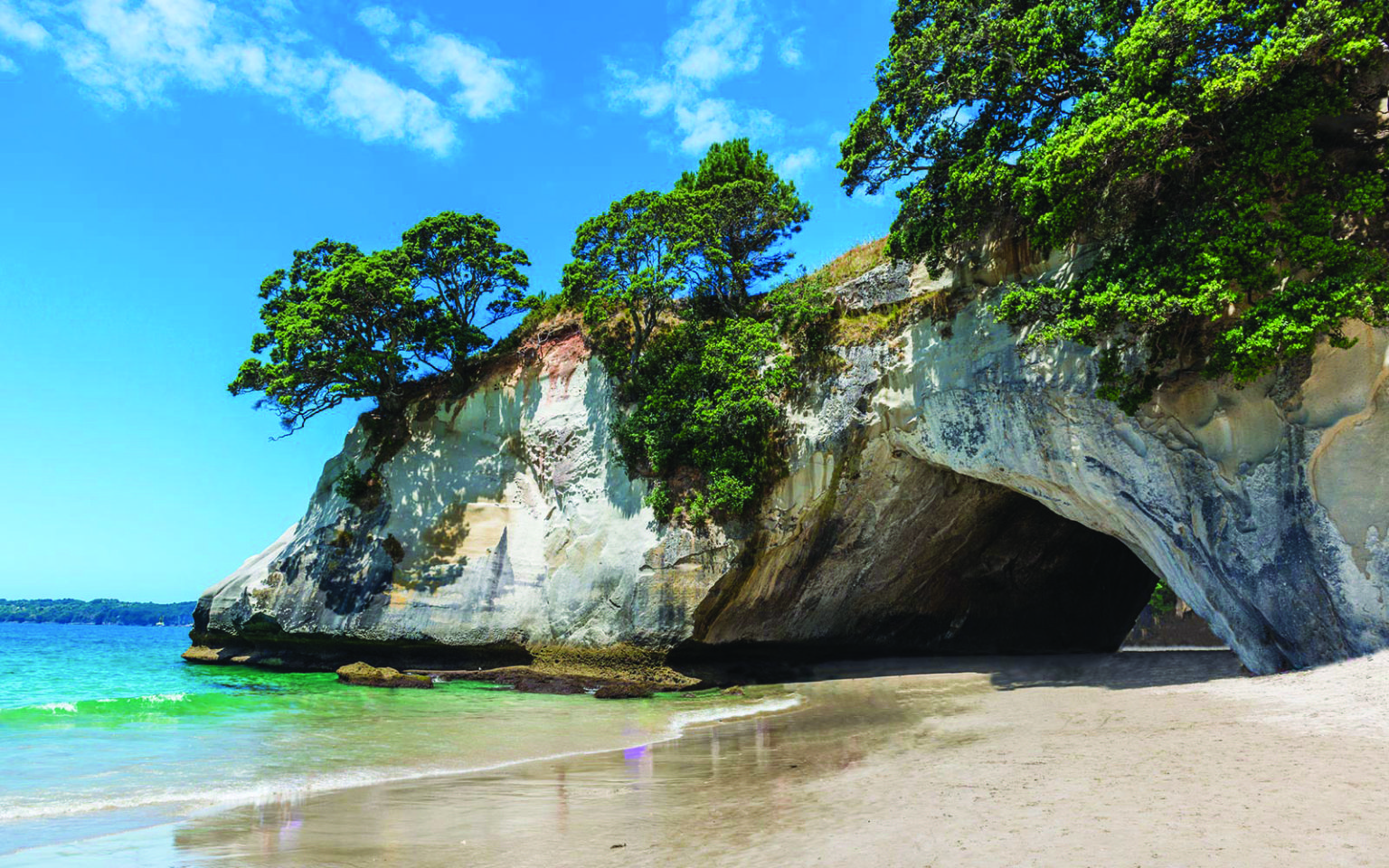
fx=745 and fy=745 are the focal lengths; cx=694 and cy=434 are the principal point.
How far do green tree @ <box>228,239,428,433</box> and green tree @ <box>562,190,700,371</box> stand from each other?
5597 millimetres

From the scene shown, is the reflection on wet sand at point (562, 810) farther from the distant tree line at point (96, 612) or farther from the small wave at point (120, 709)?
the distant tree line at point (96, 612)

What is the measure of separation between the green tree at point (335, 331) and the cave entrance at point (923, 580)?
12727 millimetres

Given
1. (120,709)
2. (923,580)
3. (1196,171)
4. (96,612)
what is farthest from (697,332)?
(96,612)

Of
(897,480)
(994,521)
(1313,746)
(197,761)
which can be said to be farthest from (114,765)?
(994,521)

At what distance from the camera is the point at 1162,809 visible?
4.81m

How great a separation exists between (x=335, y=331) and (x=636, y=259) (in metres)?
9.45

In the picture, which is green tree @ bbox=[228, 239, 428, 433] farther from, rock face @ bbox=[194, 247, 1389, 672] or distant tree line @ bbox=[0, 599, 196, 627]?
distant tree line @ bbox=[0, 599, 196, 627]

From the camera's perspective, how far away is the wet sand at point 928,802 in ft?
14.5

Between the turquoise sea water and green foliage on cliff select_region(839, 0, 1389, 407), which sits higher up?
green foliage on cliff select_region(839, 0, 1389, 407)

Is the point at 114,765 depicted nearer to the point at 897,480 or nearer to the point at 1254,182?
the point at 897,480

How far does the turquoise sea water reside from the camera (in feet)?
24.1

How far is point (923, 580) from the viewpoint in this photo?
2030 cm

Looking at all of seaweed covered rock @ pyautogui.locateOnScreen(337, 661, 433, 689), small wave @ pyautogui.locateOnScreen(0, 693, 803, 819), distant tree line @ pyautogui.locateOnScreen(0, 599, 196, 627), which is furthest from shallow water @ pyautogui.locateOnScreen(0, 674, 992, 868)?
distant tree line @ pyautogui.locateOnScreen(0, 599, 196, 627)

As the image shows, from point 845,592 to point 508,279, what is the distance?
46.0 ft
